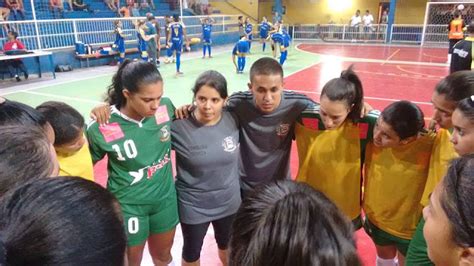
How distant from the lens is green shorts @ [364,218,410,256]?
2268mm

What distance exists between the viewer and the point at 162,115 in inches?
90.4

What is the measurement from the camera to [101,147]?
6.86 ft

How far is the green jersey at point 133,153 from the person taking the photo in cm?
211

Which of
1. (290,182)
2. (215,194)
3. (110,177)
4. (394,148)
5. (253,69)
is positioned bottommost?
(215,194)

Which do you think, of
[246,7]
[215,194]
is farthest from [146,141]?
[246,7]

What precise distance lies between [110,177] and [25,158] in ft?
3.59

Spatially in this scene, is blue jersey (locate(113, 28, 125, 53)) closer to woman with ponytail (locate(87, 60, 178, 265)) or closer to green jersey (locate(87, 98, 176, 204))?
woman with ponytail (locate(87, 60, 178, 265))

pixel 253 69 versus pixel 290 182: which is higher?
pixel 253 69

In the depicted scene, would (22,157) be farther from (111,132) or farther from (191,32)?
(191,32)

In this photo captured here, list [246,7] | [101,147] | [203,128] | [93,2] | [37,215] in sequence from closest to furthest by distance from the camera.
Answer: [37,215] < [101,147] < [203,128] < [93,2] < [246,7]

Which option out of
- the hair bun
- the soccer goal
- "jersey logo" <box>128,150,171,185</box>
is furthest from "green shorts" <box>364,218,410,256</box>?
the soccer goal

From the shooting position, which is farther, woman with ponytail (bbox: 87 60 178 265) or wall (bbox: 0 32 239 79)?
wall (bbox: 0 32 239 79)

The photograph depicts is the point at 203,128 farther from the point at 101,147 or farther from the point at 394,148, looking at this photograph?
the point at 394,148

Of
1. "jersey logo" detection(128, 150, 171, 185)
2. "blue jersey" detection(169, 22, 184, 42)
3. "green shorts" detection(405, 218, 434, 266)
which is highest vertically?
"blue jersey" detection(169, 22, 184, 42)
